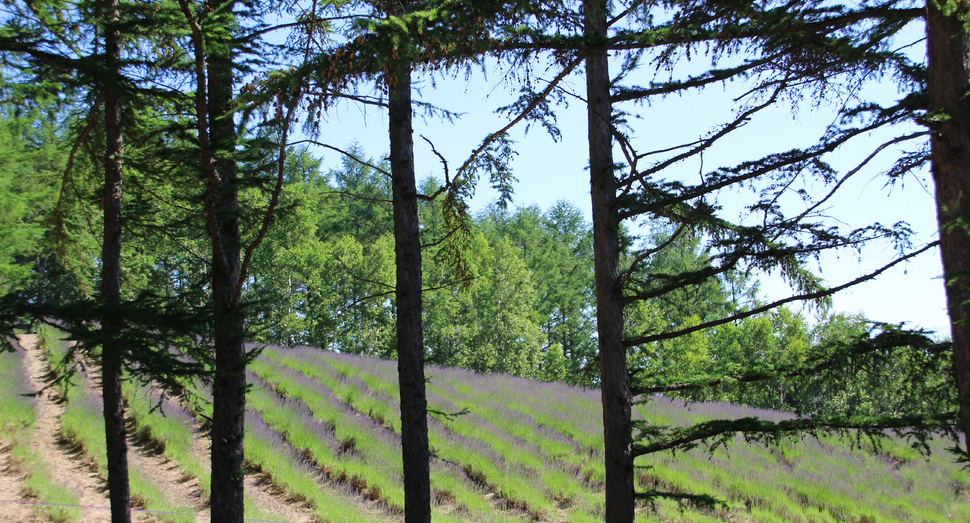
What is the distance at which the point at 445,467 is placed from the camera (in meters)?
12.2

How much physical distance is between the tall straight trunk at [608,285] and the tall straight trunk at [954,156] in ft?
8.79

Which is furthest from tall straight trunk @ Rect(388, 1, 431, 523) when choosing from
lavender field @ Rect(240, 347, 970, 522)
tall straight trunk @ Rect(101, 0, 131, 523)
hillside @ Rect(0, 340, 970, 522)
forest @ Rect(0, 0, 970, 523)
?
lavender field @ Rect(240, 347, 970, 522)

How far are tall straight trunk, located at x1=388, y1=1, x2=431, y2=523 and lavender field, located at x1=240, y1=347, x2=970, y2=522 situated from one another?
152 inches

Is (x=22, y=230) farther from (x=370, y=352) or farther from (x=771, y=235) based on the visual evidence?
(x=370, y=352)

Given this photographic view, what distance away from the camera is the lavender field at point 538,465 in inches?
434

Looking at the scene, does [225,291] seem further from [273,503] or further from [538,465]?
[538,465]

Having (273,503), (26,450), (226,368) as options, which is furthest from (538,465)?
(26,450)

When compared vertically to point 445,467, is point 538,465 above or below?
below

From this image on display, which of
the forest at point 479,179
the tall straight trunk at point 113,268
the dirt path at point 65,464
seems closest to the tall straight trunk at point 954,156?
the forest at point 479,179

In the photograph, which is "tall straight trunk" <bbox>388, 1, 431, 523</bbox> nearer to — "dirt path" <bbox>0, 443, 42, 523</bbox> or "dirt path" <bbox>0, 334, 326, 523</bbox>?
"dirt path" <bbox>0, 334, 326, 523</bbox>

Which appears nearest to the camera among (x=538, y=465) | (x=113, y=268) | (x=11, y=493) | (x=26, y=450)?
(x=113, y=268)

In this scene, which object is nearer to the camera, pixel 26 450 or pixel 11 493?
pixel 11 493

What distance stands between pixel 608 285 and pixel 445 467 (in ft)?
26.7

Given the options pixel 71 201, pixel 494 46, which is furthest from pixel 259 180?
pixel 71 201
